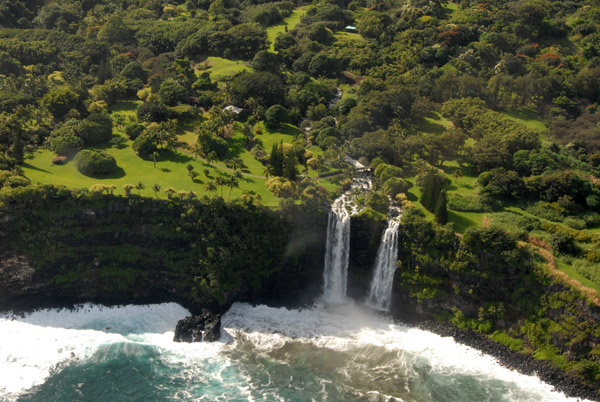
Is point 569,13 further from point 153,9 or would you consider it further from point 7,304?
point 7,304

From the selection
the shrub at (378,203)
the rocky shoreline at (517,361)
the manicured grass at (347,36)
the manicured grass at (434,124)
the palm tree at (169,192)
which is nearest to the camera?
the rocky shoreline at (517,361)

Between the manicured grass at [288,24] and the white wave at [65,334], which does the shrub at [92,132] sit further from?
the manicured grass at [288,24]

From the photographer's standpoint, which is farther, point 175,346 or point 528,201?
point 528,201

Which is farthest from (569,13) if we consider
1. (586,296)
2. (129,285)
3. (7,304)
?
(7,304)

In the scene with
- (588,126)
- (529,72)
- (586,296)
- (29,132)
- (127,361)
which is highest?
(529,72)

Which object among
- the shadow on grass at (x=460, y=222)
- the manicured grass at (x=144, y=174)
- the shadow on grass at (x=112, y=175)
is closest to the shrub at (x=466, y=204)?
the shadow on grass at (x=460, y=222)

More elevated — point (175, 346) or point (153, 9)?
point (153, 9)
